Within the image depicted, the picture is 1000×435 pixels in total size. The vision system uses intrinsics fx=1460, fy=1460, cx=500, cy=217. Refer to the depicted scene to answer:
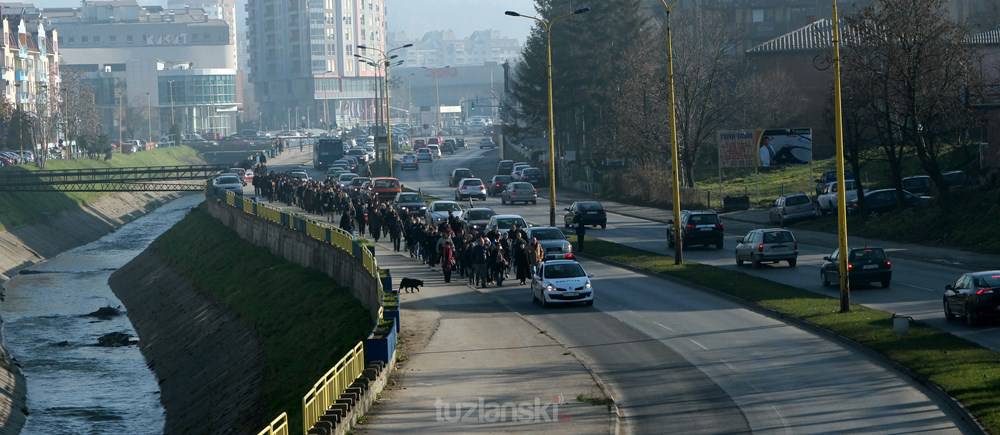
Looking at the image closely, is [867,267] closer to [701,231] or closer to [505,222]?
[701,231]

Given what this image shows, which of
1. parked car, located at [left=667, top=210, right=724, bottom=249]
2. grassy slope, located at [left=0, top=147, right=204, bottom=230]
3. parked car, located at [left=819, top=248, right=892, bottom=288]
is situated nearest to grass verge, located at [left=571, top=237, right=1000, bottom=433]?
parked car, located at [left=819, top=248, right=892, bottom=288]

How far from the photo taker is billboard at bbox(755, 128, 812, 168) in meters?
77.8

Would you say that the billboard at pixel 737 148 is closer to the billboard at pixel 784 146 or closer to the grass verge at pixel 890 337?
the billboard at pixel 784 146

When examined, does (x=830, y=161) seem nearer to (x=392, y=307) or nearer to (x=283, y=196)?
(x=283, y=196)

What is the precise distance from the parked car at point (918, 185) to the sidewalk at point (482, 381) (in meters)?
32.9

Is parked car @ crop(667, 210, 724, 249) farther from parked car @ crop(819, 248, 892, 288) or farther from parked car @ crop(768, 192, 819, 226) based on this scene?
parked car @ crop(819, 248, 892, 288)

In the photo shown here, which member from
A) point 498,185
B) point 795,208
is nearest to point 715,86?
point 498,185

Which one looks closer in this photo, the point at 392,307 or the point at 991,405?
the point at 991,405

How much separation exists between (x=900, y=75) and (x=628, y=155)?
37148 millimetres

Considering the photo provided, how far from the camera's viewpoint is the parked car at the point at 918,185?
66.2m

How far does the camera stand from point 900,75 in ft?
189

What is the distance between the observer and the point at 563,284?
39.2 metres

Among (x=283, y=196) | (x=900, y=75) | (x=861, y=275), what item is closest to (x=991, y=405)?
(x=861, y=275)

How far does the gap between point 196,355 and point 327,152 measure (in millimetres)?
82377
